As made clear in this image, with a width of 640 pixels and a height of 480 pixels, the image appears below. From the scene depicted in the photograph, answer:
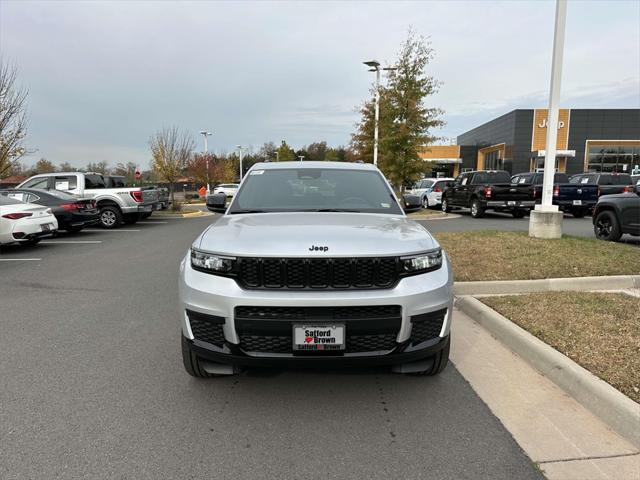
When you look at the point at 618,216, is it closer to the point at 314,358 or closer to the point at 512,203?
the point at 512,203

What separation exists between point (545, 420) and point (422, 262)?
4.43 ft

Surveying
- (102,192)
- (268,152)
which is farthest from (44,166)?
(102,192)

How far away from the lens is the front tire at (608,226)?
984 centimetres

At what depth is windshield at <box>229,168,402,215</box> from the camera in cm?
419

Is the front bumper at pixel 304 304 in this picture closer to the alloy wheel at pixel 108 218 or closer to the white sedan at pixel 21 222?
the white sedan at pixel 21 222

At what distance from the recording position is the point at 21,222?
404 inches

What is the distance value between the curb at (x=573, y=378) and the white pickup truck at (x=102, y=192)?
14.5 m

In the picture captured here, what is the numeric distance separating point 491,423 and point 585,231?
12223mm

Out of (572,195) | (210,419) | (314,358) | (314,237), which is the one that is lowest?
(210,419)

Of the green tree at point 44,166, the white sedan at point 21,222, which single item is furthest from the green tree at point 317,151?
the white sedan at point 21,222

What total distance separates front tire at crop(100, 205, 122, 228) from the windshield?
12.9 meters

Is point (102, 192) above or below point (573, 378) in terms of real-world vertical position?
above

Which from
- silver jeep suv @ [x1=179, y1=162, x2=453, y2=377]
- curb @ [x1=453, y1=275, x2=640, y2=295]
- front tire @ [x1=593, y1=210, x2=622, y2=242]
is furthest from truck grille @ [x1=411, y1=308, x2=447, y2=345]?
front tire @ [x1=593, y1=210, x2=622, y2=242]

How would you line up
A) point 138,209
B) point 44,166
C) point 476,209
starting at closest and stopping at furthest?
point 138,209
point 476,209
point 44,166
